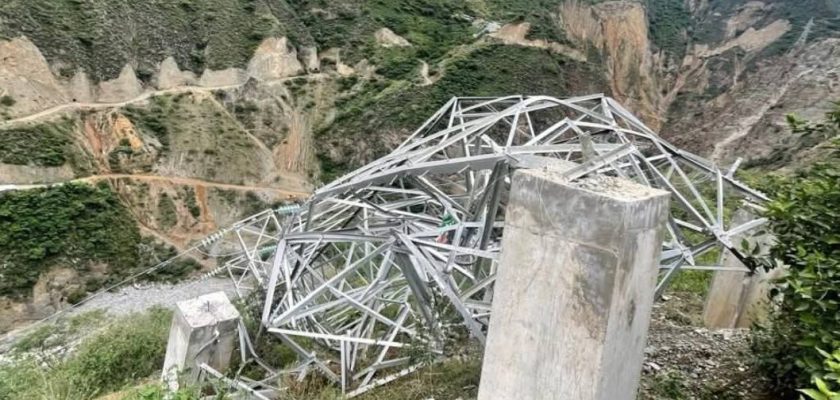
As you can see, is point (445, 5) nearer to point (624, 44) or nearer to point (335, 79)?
point (335, 79)

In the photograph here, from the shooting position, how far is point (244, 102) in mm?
31922

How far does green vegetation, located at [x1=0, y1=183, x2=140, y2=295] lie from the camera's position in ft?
72.5

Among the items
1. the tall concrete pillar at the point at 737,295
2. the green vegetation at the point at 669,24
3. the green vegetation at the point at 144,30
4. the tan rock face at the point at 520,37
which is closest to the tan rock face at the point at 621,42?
the green vegetation at the point at 669,24

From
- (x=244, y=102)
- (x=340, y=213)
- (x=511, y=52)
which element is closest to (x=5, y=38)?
(x=244, y=102)

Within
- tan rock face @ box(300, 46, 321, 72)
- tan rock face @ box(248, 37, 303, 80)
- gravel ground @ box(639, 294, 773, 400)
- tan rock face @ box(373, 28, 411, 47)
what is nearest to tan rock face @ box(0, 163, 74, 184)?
tan rock face @ box(248, 37, 303, 80)

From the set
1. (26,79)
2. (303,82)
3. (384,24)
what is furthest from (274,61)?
(26,79)

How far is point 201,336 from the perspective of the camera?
858 cm

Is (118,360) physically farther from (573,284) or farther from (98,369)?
(573,284)

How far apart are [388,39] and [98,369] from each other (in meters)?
30.9

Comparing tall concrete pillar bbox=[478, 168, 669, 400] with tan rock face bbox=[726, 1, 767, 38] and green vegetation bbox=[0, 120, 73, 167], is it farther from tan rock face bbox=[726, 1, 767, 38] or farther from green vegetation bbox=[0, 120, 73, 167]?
tan rock face bbox=[726, 1, 767, 38]

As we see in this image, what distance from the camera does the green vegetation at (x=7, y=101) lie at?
24609mm

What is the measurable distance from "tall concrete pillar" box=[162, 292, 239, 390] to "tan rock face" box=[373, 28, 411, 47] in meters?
30.8

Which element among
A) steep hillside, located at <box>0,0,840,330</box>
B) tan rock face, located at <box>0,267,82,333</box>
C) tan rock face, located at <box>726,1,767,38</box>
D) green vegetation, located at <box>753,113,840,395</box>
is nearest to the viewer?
green vegetation, located at <box>753,113,840,395</box>

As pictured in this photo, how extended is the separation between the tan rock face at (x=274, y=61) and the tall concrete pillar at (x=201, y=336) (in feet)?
85.8
